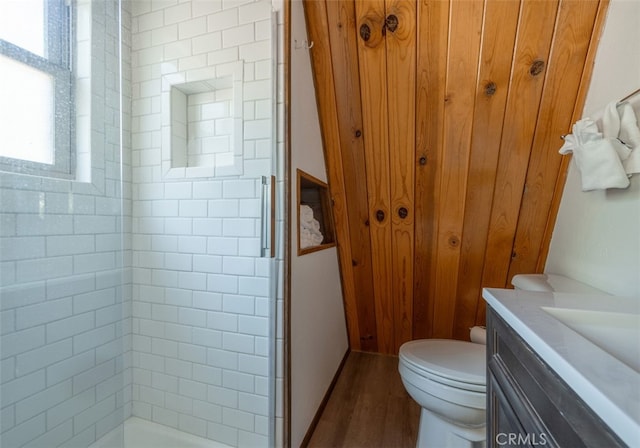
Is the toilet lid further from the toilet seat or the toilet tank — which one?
the toilet tank

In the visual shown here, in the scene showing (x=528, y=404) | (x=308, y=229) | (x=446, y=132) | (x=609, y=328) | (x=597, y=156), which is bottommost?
(x=528, y=404)

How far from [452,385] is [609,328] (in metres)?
0.59

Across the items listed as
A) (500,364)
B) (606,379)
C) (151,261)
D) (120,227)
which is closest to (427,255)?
(500,364)

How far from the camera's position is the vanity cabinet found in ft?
1.33

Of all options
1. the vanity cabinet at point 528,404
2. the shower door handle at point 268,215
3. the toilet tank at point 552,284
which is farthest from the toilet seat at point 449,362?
the shower door handle at point 268,215

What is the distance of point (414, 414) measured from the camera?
1680mm

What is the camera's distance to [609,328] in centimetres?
69

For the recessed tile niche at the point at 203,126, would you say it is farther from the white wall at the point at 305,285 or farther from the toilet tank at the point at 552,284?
the toilet tank at the point at 552,284

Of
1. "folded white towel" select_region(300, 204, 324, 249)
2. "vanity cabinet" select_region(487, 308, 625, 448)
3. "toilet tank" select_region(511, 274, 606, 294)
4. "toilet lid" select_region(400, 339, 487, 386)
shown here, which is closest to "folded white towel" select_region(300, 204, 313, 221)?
"folded white towel" select_region(300, 204, 324, 249)

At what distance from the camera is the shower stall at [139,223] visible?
1.07 metres

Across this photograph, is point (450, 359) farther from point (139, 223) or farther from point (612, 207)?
point (139, 223)

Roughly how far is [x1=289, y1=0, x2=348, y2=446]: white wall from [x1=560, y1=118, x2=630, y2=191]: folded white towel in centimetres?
113

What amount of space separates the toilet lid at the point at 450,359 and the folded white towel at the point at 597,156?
32.8 inches

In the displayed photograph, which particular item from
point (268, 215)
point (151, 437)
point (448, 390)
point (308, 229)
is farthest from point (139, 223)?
point (448, 390)
